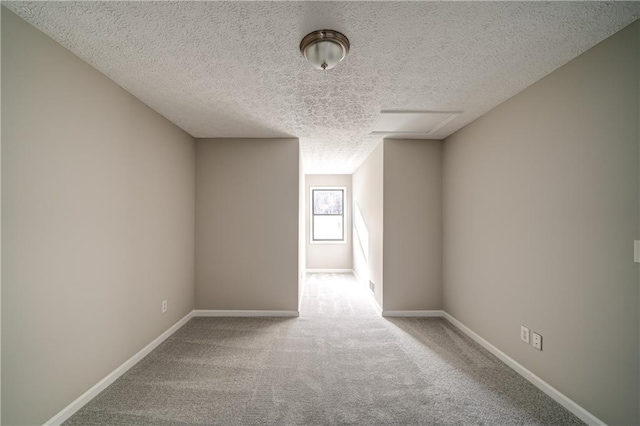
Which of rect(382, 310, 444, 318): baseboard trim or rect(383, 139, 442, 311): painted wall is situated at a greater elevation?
rect(383, 139, 442, 311): painted wall

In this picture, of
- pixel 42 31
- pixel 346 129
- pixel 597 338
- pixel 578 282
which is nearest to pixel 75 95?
pixel 42 31

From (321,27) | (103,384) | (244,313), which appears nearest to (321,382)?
(103,384)

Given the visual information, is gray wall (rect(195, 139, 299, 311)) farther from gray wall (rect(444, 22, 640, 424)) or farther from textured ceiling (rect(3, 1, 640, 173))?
gray wall (rect(444, 22, 640, 424))

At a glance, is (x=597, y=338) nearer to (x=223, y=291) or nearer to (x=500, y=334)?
(x=500, y=334)

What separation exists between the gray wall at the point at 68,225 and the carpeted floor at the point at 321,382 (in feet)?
1.26

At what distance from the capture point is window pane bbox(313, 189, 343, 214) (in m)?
6.91

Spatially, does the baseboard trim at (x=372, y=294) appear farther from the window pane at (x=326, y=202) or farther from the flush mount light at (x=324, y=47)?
the flush mount light at (x=324, y=47)

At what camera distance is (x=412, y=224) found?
3.77m

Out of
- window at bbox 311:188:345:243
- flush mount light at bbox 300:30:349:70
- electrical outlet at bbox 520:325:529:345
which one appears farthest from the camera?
window at bbox 311:188:345:243

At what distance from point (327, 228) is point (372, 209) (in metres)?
2.50

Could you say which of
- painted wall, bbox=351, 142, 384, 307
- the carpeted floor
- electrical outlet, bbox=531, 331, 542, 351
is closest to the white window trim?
painted wall, bbox=351, 142, 384, 307

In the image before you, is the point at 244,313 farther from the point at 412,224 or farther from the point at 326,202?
the point at 326,202

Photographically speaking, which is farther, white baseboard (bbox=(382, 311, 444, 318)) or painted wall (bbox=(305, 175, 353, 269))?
painted wall (bbox=(305, 175, 353, 269))

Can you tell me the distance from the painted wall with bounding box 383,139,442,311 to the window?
3154 mm
